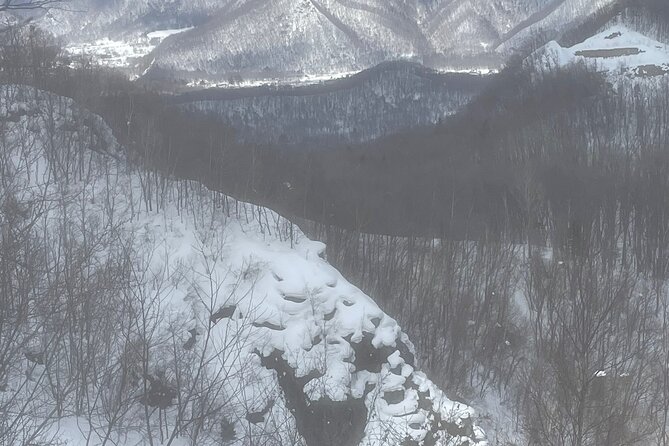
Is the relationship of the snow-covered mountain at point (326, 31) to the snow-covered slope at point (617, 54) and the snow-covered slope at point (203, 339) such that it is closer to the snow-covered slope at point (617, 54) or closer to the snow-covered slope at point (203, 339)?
the snow-covered slope at point (617, 54)

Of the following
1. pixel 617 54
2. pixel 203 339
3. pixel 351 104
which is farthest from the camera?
pixel 351 104

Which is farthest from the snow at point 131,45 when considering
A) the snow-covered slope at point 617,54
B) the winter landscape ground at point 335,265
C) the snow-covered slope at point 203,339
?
the snow-covered slope at point 203,339

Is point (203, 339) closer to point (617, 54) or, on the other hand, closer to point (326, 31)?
point (617, 54)

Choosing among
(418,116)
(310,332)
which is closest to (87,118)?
(310,332)

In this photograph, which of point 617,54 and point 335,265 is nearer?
point 335,265

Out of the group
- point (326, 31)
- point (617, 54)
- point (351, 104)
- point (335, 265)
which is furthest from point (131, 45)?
point (335, 265)

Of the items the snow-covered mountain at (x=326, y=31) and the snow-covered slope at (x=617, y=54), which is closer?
the snow-covered slope at (x=617, y=54)
